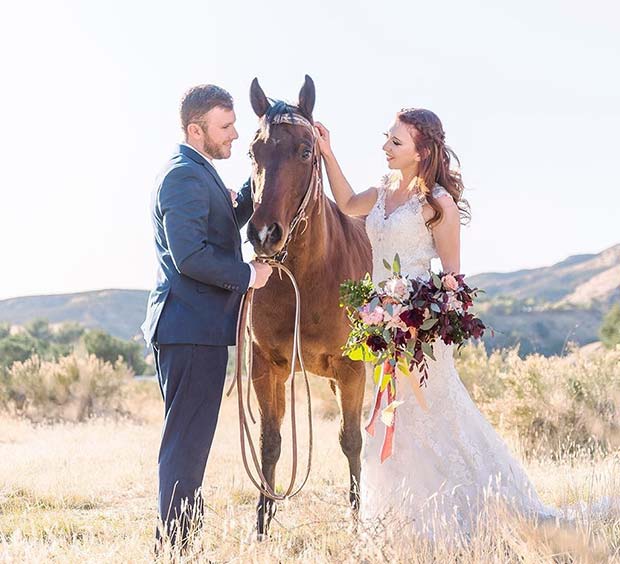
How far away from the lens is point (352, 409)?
199 inches

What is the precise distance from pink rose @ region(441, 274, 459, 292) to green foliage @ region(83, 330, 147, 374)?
1498 cm

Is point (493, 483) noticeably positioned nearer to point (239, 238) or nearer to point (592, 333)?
point (239, 238)

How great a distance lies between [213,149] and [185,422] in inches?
51.3

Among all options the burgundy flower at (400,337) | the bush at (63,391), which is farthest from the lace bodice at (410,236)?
the bush at (63,391)

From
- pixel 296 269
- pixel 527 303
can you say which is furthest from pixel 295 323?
pixel 527 303

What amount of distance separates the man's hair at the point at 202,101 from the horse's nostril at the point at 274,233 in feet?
2.08

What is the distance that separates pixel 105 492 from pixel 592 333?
3930 centimetres

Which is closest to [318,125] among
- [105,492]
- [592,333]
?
[105,492]

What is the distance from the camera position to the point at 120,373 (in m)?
14.0

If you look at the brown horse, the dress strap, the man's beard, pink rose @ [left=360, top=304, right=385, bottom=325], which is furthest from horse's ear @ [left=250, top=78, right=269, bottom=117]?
pink rose @ [left=360, top=304, right=385, bottom=325]

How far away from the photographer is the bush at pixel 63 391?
13250 millimetres

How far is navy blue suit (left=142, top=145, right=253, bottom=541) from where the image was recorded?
12.5ft

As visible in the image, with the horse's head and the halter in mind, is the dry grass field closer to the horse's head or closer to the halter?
the horse's head

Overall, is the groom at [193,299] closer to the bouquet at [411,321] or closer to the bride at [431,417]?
the bouquet at [411,321]
